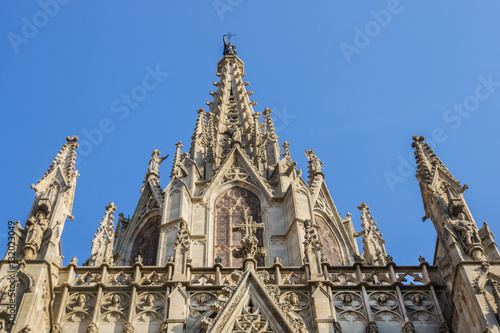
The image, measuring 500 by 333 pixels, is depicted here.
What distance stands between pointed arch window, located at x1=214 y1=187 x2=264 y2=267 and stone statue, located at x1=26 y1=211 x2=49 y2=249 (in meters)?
7.13

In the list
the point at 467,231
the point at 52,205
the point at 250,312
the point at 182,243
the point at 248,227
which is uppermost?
the point at 248,227

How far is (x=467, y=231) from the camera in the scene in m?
21.7

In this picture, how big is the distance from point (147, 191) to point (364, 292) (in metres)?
13.3

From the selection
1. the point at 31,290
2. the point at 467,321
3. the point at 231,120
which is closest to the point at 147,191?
the point at 231,120

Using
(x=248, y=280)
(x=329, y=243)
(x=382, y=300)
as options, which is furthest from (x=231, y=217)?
(x=382, y=300)

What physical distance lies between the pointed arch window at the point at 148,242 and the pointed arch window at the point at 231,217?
221cm

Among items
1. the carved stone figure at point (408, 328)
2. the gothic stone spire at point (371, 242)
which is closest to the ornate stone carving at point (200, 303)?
the carved stone figure at point (408, 328)

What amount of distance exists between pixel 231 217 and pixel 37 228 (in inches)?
368

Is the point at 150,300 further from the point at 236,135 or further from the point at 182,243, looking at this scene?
the point at 236,135

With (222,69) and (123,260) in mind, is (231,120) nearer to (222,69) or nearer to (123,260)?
(222,69)

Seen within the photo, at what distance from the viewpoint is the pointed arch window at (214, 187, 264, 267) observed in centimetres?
2759

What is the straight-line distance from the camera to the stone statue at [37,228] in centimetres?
2091

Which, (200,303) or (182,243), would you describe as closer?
(200,303)

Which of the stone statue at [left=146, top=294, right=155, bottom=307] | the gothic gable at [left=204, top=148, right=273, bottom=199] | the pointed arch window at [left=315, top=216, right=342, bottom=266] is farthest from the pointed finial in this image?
the stone statue at [left=146, top=294, right=155, bottom=307]
